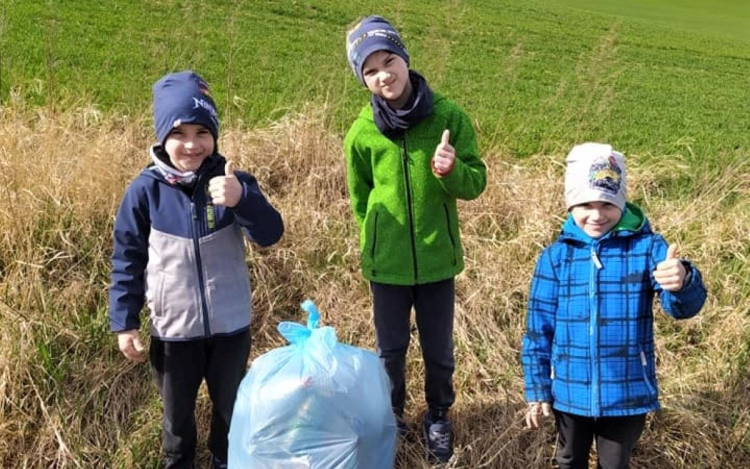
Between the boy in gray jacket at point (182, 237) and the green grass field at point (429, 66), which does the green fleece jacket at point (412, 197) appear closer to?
the boy in gray jacket at point (182, 237)

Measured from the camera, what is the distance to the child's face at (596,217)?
224 cm

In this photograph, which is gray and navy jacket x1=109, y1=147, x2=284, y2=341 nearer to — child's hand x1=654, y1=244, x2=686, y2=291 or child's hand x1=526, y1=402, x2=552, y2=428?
child's hand x1=526, y1=402, x2=552, y2=428

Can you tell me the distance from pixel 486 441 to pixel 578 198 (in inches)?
47.1

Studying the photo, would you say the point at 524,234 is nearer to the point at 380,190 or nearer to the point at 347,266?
the point at 347,266

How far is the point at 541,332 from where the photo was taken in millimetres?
2398

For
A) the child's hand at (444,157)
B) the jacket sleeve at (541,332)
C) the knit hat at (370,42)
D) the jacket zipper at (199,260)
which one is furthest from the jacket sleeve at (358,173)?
the jacket sleeve at (541,332)

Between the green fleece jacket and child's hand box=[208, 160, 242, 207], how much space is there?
55 centimetres

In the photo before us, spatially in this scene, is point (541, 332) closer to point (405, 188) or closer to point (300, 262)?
point (405, 188)

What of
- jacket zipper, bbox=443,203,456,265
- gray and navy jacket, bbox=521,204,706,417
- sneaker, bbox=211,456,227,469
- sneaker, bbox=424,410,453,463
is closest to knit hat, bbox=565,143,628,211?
gray and navy jacket, bbox=521,204,706,417

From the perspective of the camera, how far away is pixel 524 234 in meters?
3.97

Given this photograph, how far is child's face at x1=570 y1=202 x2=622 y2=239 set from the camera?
224 cm

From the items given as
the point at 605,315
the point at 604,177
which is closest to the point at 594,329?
the point at 605,315

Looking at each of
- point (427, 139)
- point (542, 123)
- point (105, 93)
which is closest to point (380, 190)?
point (427, 139)

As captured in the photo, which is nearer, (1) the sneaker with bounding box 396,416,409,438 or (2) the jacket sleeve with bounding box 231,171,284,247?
(2) the jacket sleeve with bounding box 231,171,284,247
